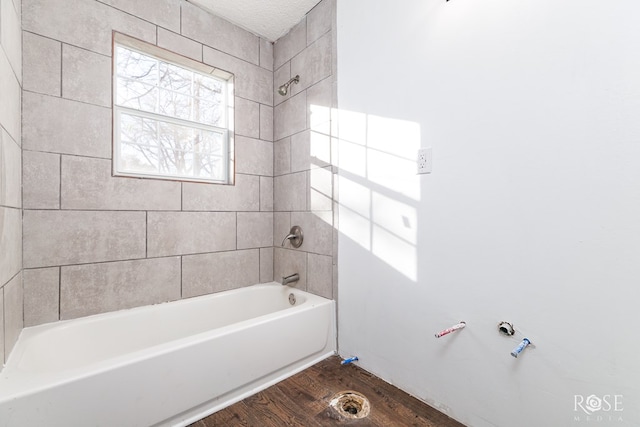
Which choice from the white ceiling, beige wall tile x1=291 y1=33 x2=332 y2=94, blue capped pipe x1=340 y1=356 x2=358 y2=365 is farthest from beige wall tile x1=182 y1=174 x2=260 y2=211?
blue capped pipe x1=340 y1=356 x2=358 y2=365

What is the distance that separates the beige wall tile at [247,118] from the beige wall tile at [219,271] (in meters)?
1.02

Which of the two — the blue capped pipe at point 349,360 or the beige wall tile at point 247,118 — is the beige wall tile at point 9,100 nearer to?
the beige wall tile at point 247,118

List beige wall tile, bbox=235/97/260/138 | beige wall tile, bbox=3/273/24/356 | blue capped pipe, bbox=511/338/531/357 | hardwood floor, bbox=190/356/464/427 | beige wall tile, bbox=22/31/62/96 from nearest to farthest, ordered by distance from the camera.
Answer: blue capped pipe, bbox=511/338/531/357, beige wall tile, bbox=3/273/24/356, hardwood floor, bbox=190/356/464/427, beige wall tile, bbox=22/31/62/96, beige wall tile, bbox=235/97/260/138

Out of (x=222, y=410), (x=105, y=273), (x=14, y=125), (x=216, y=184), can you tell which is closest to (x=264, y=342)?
(x=222, y=410)

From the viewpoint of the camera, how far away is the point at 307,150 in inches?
84.0

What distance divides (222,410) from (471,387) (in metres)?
1.21

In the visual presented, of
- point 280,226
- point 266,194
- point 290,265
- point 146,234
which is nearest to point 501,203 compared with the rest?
point 290,265

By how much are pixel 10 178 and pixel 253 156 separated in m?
1.44

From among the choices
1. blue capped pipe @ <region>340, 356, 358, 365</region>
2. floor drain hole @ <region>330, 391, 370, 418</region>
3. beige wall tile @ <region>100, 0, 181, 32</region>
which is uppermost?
beige wall tile @ <region>100, 0, 181, 32</region>

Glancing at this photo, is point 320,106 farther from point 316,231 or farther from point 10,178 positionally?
point 10,178

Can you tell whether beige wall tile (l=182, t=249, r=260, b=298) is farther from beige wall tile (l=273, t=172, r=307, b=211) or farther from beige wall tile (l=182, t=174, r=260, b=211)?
beige wall tile (l=273, t=172, r=307, b=211)

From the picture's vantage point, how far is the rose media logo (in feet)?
3.01

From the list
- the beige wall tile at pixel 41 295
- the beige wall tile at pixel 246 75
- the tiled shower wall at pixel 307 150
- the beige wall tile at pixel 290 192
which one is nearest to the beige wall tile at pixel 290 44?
the tiled shower wall at pixel 307 150

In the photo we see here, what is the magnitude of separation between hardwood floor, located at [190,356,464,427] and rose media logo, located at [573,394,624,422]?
0.49 metres
